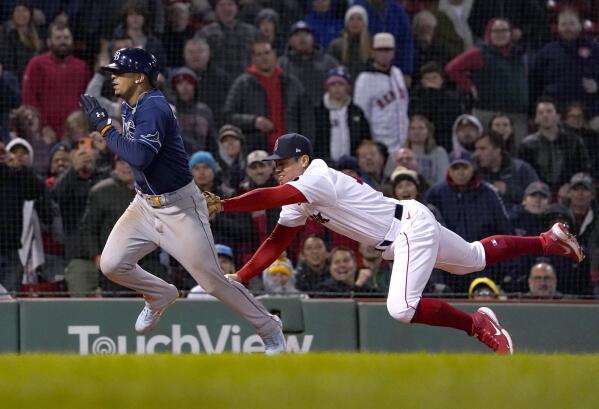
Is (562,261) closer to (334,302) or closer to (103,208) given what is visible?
(334,302)

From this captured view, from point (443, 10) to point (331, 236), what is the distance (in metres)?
3.62

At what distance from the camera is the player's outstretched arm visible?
27.7 feet

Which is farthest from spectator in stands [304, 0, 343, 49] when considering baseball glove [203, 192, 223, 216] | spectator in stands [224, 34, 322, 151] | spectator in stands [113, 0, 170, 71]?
baseball glove [203, 192, 223, 216]

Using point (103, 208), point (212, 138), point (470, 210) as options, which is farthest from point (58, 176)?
point (470, 210)

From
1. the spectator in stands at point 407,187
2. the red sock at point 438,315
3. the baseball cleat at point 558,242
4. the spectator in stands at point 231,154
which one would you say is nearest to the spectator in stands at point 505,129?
the spectator in stands at point 407,187

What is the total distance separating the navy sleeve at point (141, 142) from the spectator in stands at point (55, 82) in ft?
18.5

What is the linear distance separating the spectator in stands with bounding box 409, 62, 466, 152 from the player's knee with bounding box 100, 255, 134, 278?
5.95 meters

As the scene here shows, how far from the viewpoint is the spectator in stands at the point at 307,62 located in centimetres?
1437

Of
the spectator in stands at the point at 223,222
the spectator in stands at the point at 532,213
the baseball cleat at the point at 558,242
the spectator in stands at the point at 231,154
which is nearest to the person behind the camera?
the baseball cleat at the point at 558,242

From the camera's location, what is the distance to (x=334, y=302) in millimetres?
11477

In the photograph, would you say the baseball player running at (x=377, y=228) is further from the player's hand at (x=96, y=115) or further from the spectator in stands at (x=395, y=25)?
the spectator in stands at (x=395, y=25)

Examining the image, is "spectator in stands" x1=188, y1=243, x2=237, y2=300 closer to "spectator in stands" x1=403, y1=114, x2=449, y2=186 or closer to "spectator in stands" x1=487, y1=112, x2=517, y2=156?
"spectator in stands" x1=403, y1=114, x2=449, y2=186

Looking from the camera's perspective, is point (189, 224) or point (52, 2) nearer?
point (189, 224)

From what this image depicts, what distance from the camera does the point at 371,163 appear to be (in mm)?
13461
